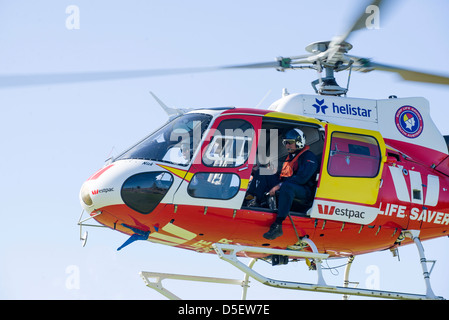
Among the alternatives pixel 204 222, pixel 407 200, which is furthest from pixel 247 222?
pixel 407 200

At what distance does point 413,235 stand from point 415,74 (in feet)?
7.92

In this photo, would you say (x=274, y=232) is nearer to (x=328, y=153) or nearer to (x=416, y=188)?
(x=328, y=153)

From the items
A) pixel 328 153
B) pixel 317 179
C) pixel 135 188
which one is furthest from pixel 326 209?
pixel 135 188

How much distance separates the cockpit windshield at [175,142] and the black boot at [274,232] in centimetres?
150

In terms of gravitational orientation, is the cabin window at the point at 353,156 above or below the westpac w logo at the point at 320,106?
below

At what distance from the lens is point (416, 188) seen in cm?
1086

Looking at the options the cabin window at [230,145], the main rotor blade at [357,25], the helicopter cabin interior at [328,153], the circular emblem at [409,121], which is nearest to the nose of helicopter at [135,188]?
the cabin window at [230,145]

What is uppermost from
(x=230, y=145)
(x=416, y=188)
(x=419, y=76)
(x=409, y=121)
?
(x=419, y=76)

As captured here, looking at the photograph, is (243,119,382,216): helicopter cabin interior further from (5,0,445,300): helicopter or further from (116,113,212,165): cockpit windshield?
(116,113,212,165): cockpit windshield

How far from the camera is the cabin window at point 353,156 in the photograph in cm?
1028

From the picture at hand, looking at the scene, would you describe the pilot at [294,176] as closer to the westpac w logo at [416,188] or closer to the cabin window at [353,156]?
the cabin window at [353,156]

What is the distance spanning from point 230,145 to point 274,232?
133cm

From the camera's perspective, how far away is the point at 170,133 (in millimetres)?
9852
